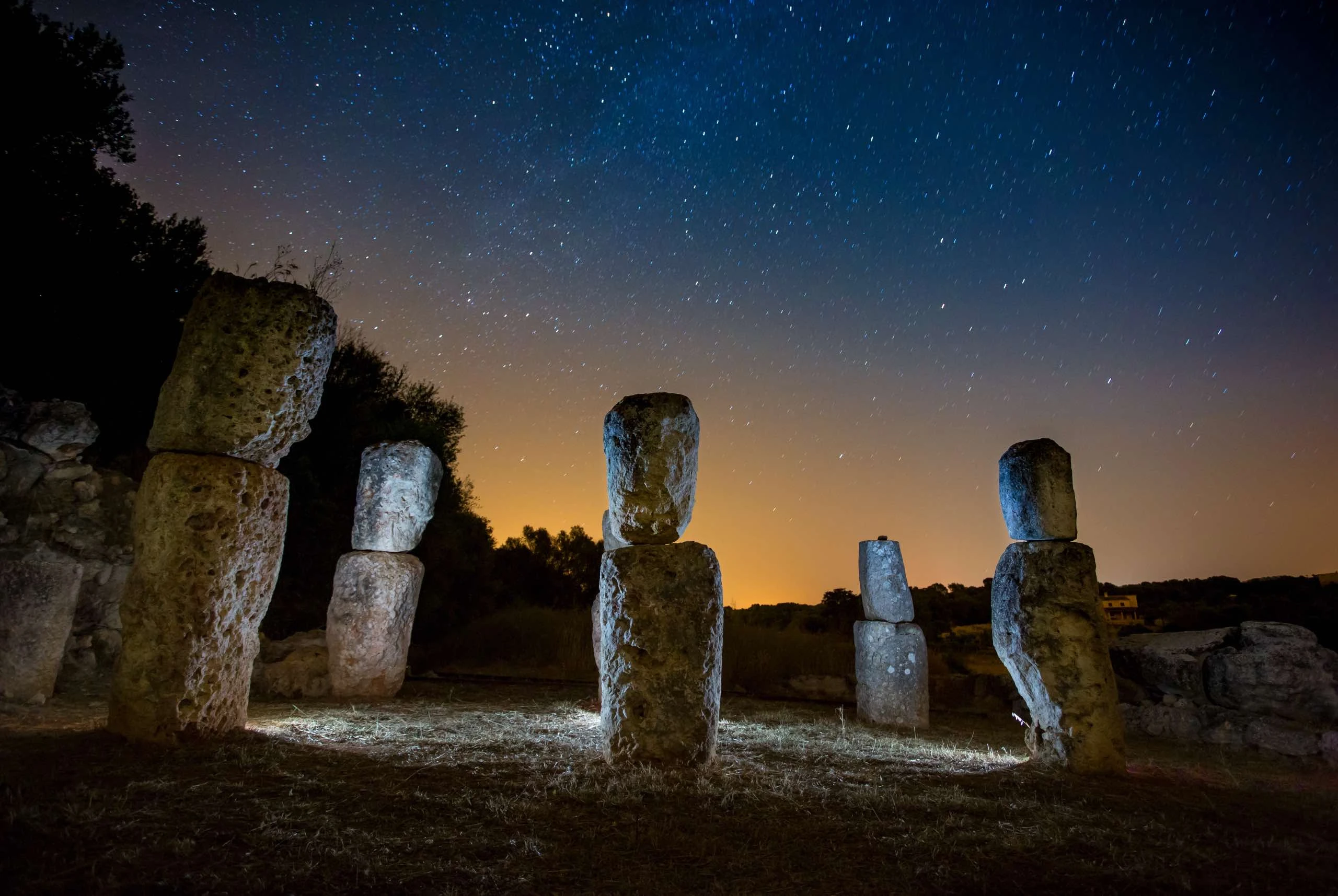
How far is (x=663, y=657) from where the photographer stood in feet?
15.4

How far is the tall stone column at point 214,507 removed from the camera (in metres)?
4.44

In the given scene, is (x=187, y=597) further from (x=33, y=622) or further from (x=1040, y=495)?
(x=1040, y=495)

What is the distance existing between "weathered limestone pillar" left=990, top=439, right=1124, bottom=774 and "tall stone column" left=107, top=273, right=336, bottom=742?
5.31 m

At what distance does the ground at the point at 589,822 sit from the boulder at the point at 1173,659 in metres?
3.35

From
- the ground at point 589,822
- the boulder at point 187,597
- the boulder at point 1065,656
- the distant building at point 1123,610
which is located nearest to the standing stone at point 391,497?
the ground at point 589,822

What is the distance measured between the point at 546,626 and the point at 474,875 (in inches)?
454

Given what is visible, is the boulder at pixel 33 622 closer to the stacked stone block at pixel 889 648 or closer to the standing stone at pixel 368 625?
the standing stone at pixel 368 625

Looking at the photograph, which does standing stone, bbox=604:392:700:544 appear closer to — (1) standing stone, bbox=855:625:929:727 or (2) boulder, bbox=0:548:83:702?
(1) standing stone, bbox=855:625:929:727

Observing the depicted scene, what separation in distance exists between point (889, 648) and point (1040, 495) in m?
3.54

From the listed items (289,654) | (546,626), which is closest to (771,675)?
(546,626)

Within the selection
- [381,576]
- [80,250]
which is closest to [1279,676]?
[381,576]

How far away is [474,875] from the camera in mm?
2600

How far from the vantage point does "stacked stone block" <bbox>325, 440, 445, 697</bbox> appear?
8352 millimetres

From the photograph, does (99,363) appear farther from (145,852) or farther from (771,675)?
(771,675)
